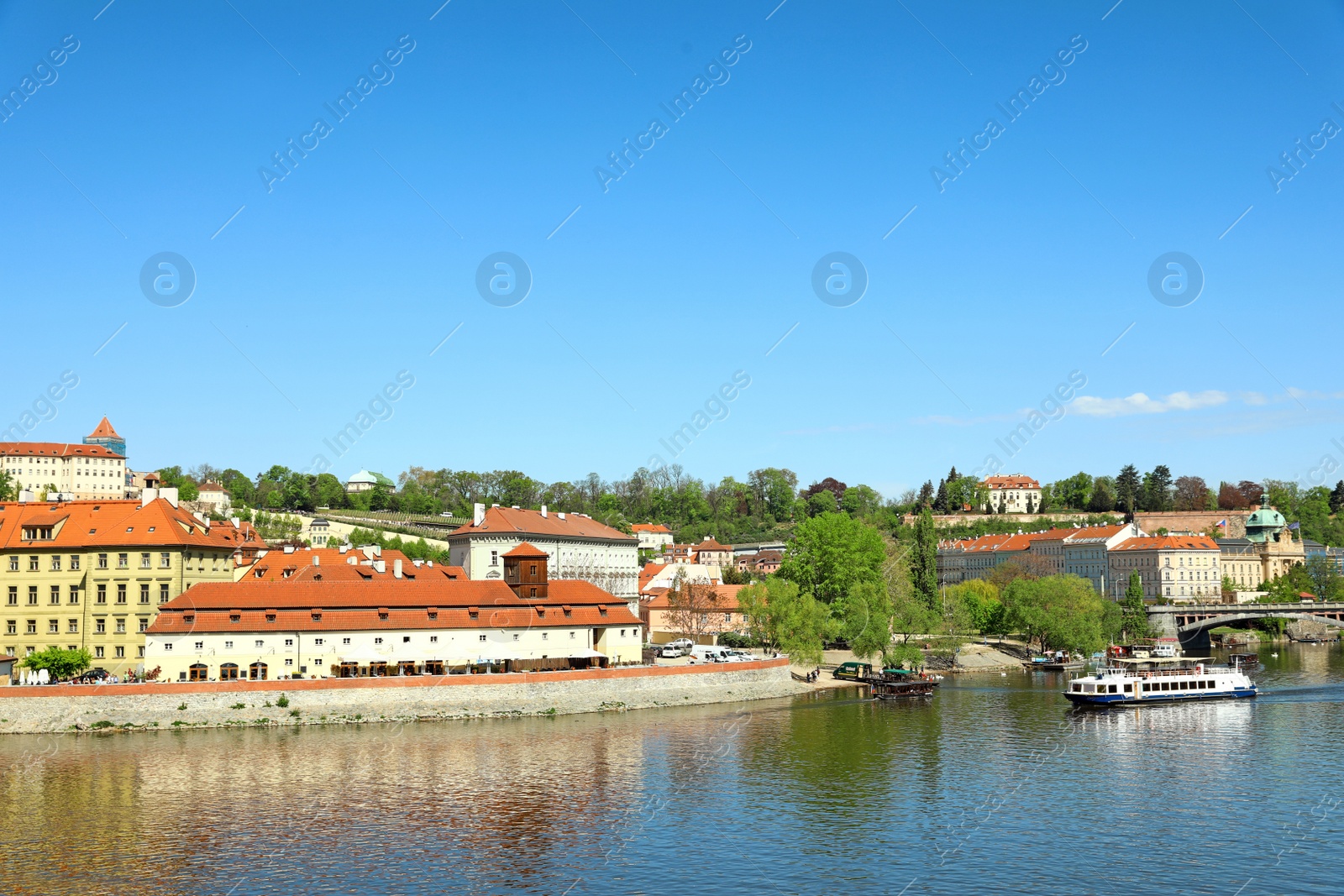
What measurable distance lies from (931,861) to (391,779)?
21549 millimetres

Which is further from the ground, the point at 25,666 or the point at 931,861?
the point at 25,666

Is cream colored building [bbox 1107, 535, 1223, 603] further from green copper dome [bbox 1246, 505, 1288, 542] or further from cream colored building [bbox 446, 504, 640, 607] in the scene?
cream colored building [bbox 446, 504, 640, 607]

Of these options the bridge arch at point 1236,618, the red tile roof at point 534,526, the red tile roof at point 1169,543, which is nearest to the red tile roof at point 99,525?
the red tile roof at point 534,526

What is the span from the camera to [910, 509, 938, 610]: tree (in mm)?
113875

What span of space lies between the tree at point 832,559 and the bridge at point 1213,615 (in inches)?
1320

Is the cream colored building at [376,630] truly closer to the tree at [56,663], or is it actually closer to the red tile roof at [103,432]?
the tree at [56,663]

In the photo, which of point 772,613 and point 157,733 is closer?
point 157,733

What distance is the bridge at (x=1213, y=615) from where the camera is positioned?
123312mm

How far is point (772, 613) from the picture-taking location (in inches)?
3511

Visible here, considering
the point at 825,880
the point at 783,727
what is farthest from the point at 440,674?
the point at 825,880

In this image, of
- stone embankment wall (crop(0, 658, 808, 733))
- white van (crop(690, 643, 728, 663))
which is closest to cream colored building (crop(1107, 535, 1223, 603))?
white van (crop(690, 643, 728, 663))

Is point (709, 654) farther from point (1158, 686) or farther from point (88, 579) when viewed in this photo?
point (88, 579)

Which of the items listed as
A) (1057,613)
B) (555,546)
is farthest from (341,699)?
(1057,613)

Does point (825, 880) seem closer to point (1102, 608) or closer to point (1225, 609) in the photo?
point (1102, 608)
